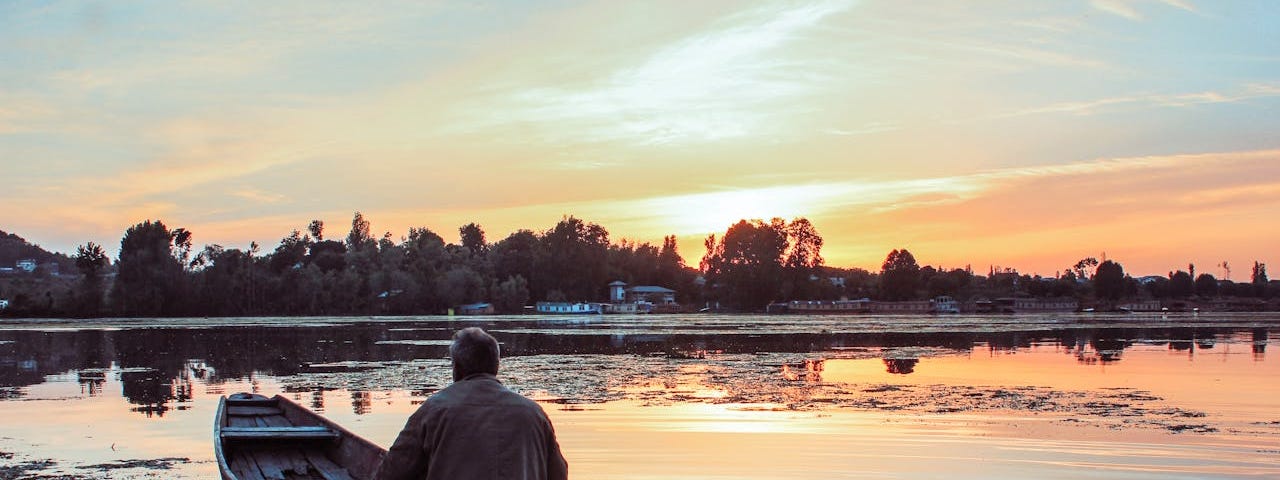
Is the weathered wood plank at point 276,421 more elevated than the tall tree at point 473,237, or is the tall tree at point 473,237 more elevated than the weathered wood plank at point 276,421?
the tall tree at point 473,237

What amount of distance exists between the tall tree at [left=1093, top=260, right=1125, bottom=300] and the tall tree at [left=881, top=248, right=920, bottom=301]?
110 feet

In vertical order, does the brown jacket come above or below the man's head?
below

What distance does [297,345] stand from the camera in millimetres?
44562

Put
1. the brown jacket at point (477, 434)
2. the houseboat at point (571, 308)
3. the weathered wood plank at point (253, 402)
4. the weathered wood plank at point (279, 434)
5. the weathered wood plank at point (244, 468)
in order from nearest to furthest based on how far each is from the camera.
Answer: the brown jacket at point (477, 434) → the weathered wood plank at point (244, 468) → the weathered wood plank at point (279, 434) → the weathered wood plank at point (253, 402) → the houseboat at point (571, 308)

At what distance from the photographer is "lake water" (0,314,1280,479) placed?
43.1 feet

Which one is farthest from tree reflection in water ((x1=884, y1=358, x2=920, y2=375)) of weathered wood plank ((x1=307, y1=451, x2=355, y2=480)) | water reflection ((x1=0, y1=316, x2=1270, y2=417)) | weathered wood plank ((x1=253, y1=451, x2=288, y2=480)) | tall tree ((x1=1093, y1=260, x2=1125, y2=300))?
tall tree ((x1=1093, y1=260, x2=1125, y2=300))

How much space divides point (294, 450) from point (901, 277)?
161 m

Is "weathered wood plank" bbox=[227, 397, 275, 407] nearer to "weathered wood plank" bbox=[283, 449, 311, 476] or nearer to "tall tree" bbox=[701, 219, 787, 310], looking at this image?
"weathered wood plank" bbox=[283, 449, 311, 476]

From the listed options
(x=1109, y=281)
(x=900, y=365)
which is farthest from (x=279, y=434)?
(x=1109, y=281)

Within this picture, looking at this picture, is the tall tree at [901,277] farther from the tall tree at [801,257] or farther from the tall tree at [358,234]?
the tall tree at [358,234]

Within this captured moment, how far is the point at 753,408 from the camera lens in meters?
19.0

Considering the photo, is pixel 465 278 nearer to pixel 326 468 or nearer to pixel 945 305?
pixel 945 305

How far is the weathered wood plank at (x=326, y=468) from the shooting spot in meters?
10.6

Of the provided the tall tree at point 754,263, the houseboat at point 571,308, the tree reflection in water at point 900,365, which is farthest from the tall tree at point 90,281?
the tree reflection in water at point 900,365
